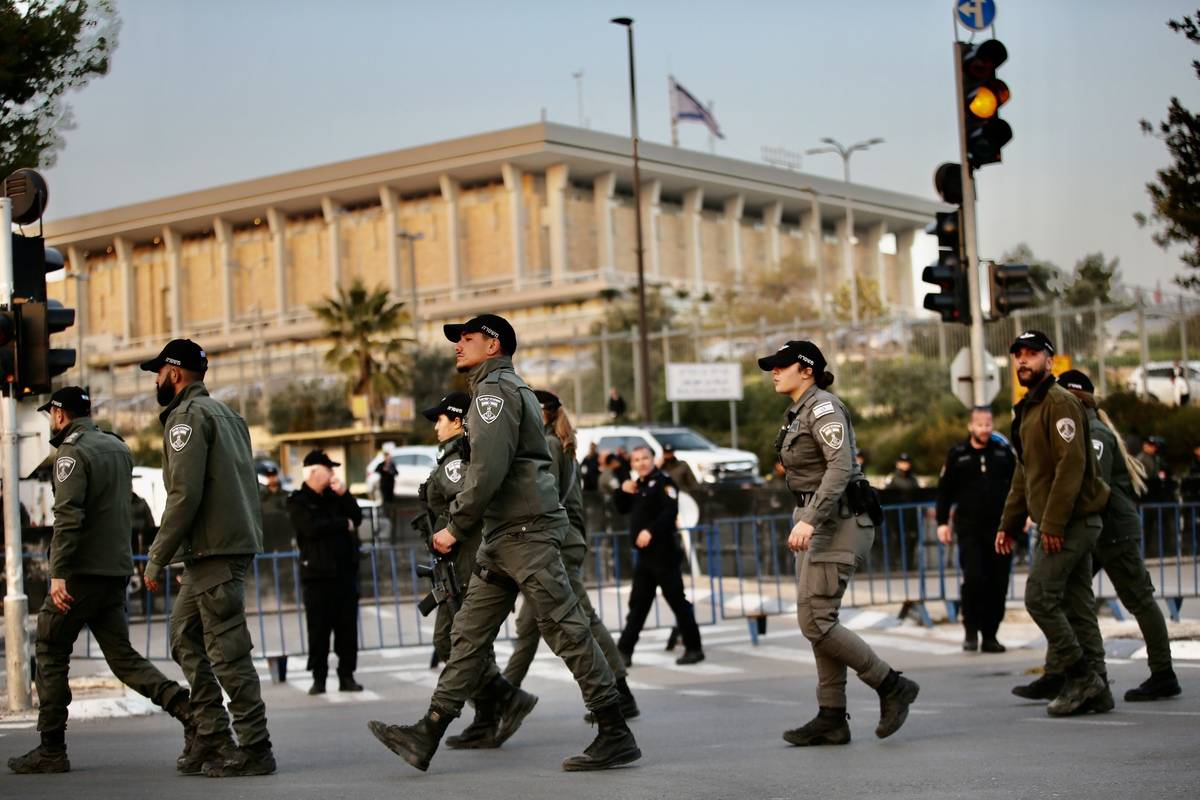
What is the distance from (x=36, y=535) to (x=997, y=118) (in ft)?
32.1

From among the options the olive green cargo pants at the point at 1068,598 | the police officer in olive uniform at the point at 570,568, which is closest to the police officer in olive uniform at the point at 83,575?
the police officer in olive uniform at the point at 570,568

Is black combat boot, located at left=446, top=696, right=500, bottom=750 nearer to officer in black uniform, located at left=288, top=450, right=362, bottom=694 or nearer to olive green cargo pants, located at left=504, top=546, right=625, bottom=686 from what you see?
olive green cargo pants, located at left=504, top=546, right=625, bottom=686

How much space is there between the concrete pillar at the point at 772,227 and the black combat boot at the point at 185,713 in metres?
85.8

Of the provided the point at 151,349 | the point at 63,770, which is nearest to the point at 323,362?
the point at 151,349

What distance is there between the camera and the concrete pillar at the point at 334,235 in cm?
8762

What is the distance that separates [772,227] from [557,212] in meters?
16.6

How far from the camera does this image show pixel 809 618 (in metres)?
7.79

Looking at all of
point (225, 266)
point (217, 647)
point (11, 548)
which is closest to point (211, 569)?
point (217, 647)

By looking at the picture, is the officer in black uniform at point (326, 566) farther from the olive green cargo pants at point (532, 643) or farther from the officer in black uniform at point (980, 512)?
the officer in black uniform at point (980, 512)

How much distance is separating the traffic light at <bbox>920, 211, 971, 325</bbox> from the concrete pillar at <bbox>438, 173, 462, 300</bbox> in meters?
70.1

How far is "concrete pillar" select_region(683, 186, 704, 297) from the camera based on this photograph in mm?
86875

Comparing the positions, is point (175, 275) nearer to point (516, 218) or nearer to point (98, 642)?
point (516, 218)

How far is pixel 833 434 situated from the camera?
305 inches

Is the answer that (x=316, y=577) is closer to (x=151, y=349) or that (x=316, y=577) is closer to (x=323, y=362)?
(x=323, y=362)
